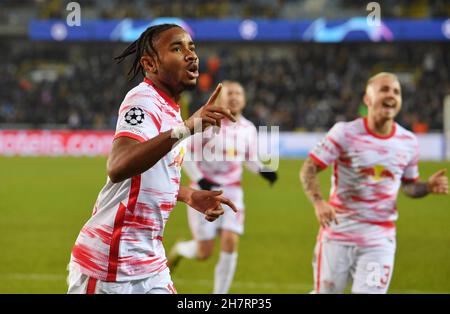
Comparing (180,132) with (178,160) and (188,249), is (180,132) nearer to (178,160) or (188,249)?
(178,160)

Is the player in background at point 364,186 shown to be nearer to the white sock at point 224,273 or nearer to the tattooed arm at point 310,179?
the tattooed arm at point 310,179

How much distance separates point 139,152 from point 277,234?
33.6 ft

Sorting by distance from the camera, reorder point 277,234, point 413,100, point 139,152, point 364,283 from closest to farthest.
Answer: point 139,152
point 364,283
point 277,234
point 413,100

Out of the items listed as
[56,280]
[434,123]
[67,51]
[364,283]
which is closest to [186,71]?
[364,283]

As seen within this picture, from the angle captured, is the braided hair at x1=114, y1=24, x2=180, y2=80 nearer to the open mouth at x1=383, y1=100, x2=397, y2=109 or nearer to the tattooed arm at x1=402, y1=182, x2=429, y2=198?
the open mouth at x1=383, y1=100, x2=397, y2=109

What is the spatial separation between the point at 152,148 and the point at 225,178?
5.33 meters

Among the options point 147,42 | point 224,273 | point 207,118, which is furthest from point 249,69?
point 207,118

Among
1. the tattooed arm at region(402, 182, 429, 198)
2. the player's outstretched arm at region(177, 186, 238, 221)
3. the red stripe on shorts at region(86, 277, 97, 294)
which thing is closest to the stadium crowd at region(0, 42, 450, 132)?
the tattooed arm at region(402, 182, 429, 198)

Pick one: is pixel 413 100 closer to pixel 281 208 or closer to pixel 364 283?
pixel 281 208

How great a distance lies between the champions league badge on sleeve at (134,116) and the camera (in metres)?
3.66

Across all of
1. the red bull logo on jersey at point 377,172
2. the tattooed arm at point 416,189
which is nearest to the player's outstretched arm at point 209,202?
the red bull logo on jersey at point 377,172

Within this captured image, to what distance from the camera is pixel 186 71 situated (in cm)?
390

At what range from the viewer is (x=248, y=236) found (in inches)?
526

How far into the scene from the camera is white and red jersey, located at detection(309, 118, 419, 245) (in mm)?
6078
